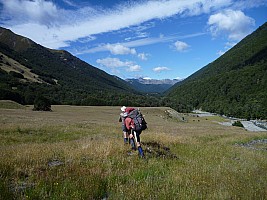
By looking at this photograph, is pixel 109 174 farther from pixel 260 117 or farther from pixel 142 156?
pixel 260 117

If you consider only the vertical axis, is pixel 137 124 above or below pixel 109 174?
above

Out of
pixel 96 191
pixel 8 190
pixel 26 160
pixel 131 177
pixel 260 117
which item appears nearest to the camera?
pixel 8 190

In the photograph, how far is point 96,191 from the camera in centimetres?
555

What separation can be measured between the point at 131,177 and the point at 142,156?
2490 mm

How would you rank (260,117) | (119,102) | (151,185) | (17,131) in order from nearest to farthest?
(151,185) → (17,131) → (260,117) → (119,102)

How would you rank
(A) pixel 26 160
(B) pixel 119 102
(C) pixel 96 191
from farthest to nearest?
(B) pixel 119 102, (A) pixel 26 160, (C) pixel 96 191

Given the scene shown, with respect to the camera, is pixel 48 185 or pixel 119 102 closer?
pixel 48 185

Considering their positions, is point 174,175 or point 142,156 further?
point 142,156

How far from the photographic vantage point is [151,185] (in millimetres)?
6152

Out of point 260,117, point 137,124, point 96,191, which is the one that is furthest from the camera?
point 260,117

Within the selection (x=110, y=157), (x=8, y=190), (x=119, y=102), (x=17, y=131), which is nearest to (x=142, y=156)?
(x=110, y=157)

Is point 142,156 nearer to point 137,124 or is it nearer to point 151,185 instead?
point 137,124

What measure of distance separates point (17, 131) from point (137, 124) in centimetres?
1441

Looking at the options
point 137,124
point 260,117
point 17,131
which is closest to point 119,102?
point 260,117
